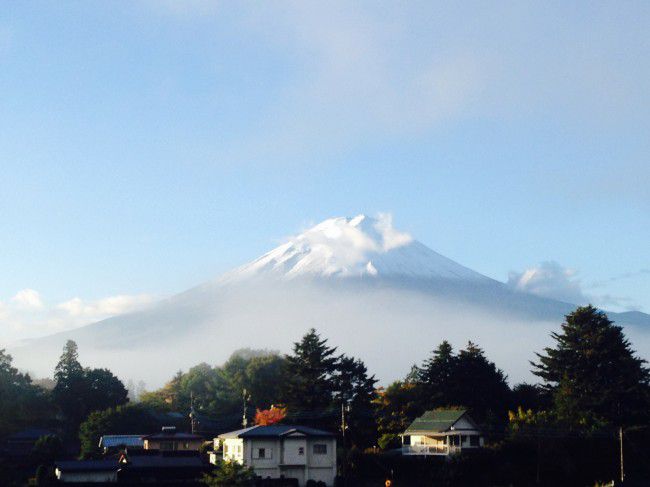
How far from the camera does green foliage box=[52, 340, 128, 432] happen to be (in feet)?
261

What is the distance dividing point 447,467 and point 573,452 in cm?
805

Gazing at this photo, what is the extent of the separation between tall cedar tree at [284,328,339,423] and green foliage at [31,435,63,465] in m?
17.2

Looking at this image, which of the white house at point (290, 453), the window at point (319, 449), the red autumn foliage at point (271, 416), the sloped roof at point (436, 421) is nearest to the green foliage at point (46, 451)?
the red autumn foliage at point (271, 416)

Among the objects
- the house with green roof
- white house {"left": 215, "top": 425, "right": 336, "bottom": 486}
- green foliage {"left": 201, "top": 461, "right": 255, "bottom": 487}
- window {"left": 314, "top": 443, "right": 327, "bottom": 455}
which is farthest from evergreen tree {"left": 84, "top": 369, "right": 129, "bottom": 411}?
green foliage {"left": 201, "top": 461, "right": 255, "bottom": 487}

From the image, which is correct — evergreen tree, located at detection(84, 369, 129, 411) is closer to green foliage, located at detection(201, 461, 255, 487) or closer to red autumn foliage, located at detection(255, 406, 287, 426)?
red autumn foliage, located at detection(255, 406, 287, 426)

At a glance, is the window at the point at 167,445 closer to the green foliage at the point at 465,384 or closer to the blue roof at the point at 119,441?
the blue roof at the point at 119,441

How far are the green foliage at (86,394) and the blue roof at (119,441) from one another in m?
14.8

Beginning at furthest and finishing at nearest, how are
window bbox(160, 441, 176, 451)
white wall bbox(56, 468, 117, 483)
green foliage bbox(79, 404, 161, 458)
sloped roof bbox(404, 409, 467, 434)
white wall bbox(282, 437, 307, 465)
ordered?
green foliage bbox(79, 404, 161, 458) < window bbox(160, 441, 176, 451) < sloped roof bbox(404, 409, 467, 434) < white wall bbox(282, 437, 307, 465) < white wall bbox(56, 468, 117, 483)

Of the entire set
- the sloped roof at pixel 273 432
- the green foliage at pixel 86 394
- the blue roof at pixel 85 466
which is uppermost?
the green foliage at pixel 86 394

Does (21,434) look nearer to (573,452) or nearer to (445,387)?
(445,387)

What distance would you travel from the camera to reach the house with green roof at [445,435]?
180 ft

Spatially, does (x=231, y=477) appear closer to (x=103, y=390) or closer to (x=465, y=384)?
(x=465, y=384)

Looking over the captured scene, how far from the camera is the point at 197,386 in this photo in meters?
100

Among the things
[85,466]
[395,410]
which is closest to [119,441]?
[85,466]
